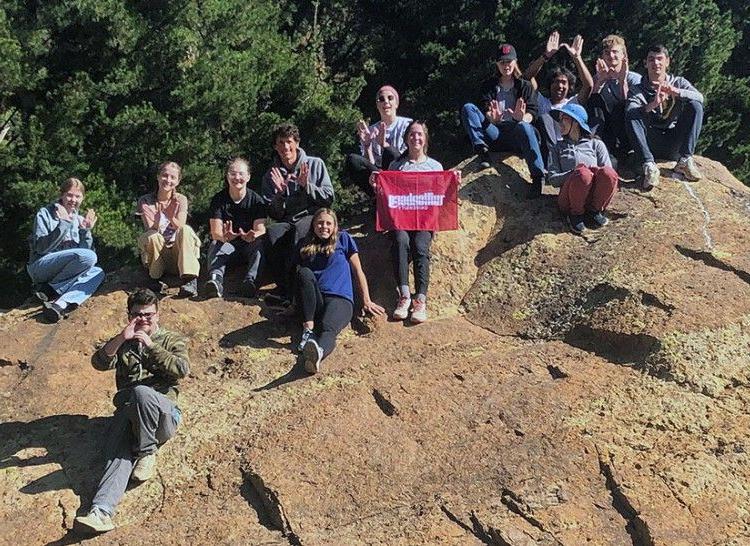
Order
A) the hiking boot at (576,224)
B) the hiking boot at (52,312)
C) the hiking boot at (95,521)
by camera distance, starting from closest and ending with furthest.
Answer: the hiking boot at (95,521) < the hiking boot at (52,312) < the hiking boot at (576,224)

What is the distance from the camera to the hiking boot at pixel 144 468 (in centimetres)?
506

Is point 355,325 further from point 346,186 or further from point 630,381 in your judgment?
point 346,186

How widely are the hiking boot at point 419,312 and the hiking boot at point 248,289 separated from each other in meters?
1.45

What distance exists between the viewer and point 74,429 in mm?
5672

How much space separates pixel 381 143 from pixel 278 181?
127 cm

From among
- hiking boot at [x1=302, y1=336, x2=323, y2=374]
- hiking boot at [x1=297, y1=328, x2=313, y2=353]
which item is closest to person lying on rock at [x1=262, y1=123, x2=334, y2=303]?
hiking boot at [x1=297, y1=328, x2=313, y2=353]

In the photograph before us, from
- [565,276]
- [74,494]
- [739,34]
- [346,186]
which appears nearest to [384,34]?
[346,186]

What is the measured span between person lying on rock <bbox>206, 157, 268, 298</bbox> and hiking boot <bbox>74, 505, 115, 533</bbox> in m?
2.46

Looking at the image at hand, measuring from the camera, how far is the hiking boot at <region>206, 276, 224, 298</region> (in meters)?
6.79

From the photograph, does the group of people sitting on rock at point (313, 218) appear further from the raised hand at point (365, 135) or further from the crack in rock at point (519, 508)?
the crack in rock at point (519, 508)

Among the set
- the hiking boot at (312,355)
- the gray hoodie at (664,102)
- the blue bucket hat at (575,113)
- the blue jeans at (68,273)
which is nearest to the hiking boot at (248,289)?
the hiking boot at (312,355)

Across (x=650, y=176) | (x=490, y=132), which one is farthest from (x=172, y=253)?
(x=650, y=176)

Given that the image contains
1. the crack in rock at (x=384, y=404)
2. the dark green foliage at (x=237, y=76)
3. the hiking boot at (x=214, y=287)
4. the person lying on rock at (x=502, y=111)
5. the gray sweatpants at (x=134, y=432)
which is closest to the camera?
the gray sweatpants at (x=134, y=432)

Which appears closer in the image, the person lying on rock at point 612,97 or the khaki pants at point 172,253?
the khaki pants at point 172,253
